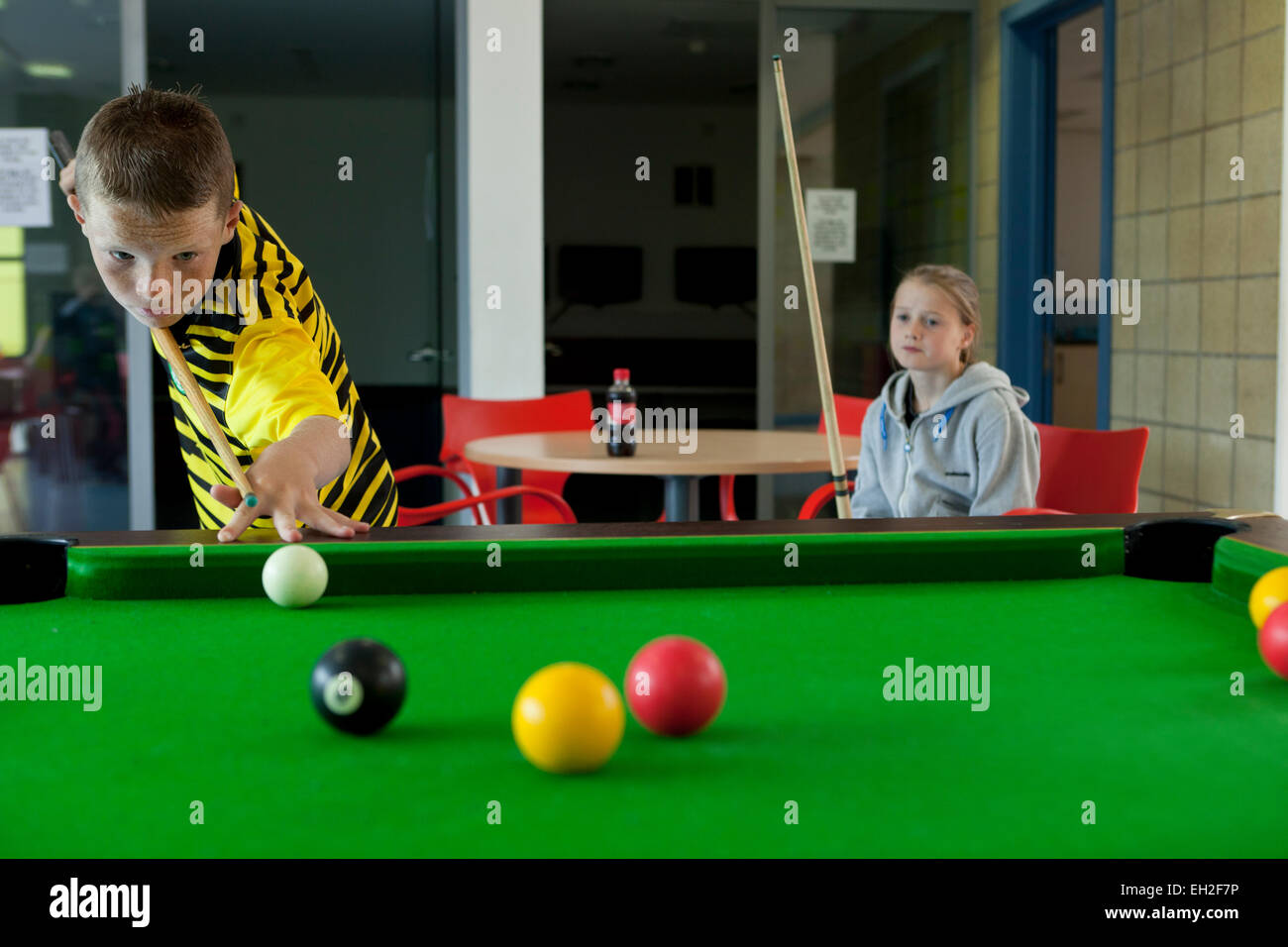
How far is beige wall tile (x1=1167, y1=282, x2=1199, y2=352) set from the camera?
412 cm

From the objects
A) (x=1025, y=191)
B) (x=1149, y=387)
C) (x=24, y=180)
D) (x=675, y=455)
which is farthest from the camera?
(x=1025, y=191)

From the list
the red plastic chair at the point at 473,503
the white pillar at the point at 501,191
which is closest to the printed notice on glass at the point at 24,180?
the white pillar at the point at 501,191

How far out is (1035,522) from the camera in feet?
5.92

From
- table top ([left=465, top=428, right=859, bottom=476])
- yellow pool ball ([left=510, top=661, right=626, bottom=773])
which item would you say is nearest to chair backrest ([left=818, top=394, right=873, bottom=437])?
table top ([left=465, top=428, right=859, bottom=476])

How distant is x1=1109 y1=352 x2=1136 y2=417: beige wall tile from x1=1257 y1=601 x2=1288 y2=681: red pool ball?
344 centimetres

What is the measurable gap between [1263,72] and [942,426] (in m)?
1.67

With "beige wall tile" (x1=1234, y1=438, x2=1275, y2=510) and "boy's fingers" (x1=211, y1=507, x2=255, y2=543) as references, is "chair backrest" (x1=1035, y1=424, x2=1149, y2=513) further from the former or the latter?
"boy's fingers" (x1=211, y1=507, x2=255, y2=543)

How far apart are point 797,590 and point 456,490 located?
3805 millimetres

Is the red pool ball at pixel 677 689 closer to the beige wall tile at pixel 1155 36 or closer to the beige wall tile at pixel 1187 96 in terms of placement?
the beige wall tile at pixel 1187 96

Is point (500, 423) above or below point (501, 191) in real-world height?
below

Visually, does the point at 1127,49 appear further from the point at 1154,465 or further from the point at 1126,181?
the point at 1154,465

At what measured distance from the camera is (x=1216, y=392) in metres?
4.01

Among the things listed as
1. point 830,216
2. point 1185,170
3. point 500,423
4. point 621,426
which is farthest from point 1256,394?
point 500,423

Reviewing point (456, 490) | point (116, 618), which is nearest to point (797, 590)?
point (116, 618)
